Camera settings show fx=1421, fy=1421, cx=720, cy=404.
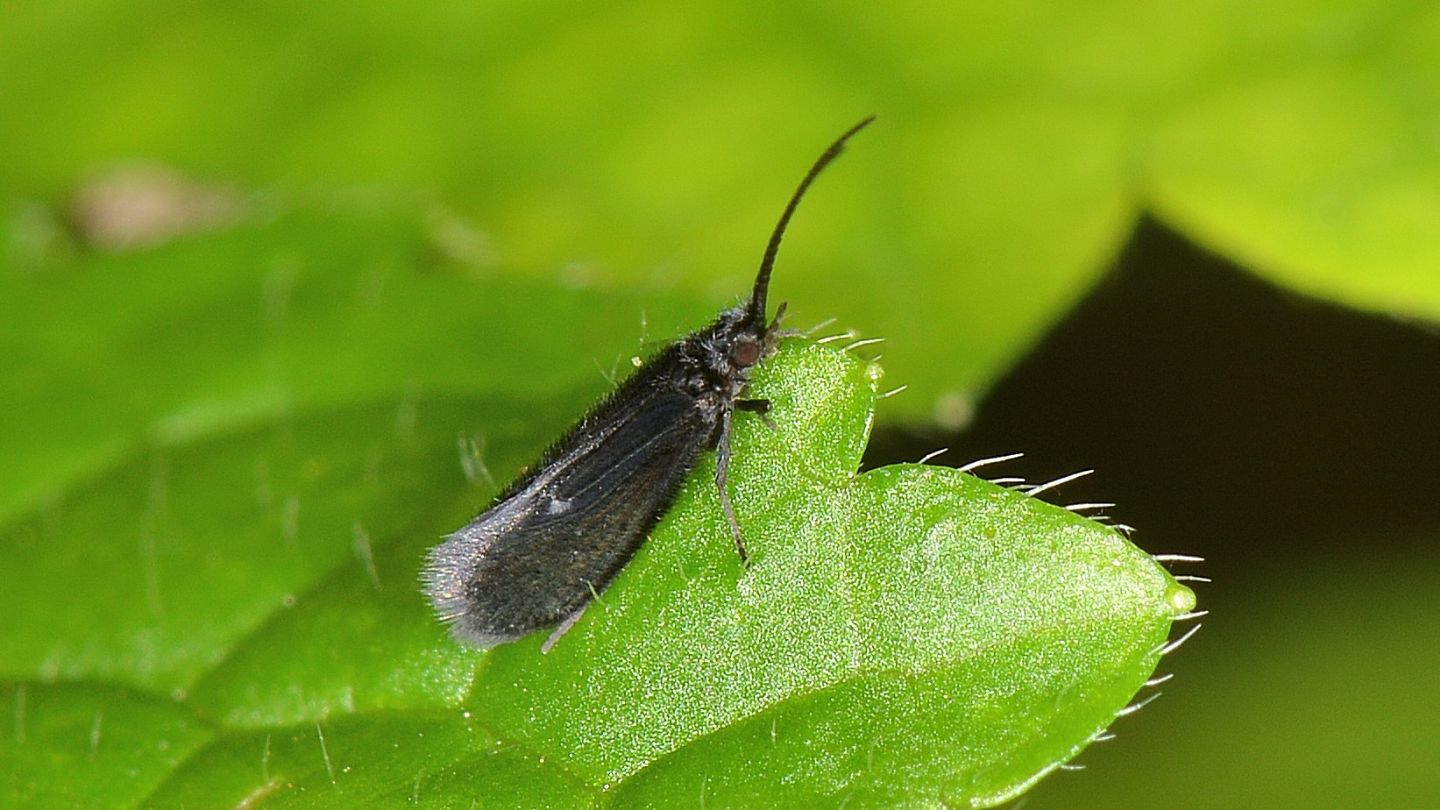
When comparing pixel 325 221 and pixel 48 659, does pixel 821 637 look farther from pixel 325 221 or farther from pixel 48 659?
pixel 325 221

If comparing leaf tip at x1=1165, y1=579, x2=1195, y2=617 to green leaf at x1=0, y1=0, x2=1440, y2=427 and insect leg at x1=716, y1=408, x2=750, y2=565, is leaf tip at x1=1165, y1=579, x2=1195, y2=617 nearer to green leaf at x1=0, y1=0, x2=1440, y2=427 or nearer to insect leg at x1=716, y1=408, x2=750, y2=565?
insect leg at x1=716, y1=408, x2=750, y2=565

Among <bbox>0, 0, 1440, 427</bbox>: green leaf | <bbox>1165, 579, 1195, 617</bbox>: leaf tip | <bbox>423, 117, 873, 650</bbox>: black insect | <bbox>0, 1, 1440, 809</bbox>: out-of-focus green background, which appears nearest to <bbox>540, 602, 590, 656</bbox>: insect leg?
<bbox>423, 117, 873, 650</bbox>: black insect

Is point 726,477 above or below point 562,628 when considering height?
above

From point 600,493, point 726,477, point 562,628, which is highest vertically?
point 726,477

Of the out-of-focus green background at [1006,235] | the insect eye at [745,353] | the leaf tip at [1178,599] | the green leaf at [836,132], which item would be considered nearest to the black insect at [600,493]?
the insect eye at [745,353]

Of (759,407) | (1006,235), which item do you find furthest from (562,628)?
(1006,235)

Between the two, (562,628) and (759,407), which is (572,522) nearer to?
(562,628)

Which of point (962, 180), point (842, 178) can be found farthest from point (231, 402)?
point (962, 180)
